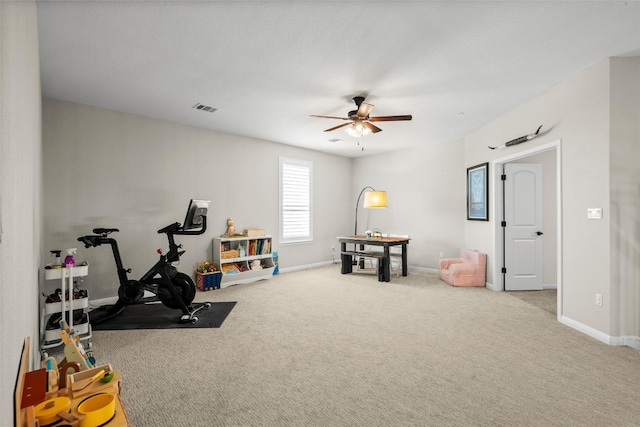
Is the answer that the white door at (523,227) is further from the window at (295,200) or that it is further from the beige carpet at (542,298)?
the window at (295,200)

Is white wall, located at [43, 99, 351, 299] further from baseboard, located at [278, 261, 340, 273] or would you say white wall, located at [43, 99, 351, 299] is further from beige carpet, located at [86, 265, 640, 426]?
beige carpet, located at [86, 265, 640, 426]

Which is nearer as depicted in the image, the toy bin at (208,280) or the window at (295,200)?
the toy bin at (208,280)

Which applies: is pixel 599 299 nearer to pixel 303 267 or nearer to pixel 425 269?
pixel 425 269

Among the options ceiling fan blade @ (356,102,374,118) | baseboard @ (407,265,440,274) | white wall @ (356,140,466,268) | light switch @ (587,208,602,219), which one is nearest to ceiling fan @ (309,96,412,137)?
ceiling fan blade @ (356,102,374,118)

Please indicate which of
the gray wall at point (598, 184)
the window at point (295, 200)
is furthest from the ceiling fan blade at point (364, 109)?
the window at point (295, 200)

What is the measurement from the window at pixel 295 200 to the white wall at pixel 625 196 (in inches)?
202

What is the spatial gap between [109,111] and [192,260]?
254 cm

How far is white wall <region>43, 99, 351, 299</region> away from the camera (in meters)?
4.03

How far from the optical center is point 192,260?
5.21 meters

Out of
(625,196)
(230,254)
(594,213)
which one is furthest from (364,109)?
(230,254)

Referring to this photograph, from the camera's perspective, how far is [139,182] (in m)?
4.68

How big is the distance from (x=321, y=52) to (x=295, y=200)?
422 centimetres

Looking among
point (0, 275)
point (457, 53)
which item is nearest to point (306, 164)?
point (457, 53)

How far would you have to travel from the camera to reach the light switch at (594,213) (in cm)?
312
